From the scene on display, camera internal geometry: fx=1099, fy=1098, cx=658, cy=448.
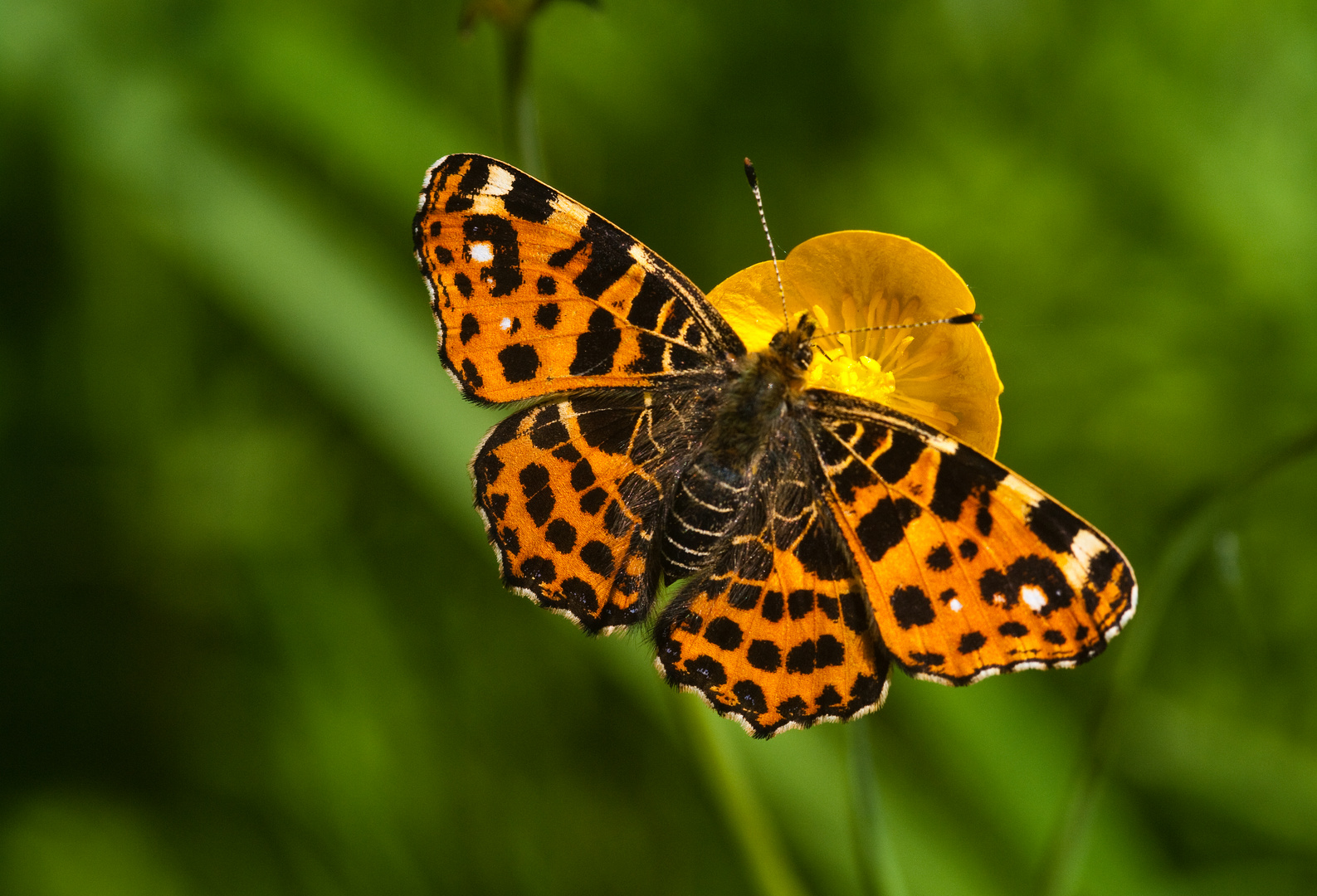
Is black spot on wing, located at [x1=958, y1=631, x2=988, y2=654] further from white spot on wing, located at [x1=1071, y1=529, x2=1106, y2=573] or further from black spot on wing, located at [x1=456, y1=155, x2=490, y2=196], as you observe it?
black spot on wing, located at [x1=456, y1=155, x2=490, y2=196]

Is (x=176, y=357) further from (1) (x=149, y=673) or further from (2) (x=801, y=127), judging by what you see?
(2) (x=801, y=127)

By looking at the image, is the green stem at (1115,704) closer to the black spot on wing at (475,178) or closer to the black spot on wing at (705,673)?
the black spot on wing at (705,673)

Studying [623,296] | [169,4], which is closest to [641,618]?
[623,296]

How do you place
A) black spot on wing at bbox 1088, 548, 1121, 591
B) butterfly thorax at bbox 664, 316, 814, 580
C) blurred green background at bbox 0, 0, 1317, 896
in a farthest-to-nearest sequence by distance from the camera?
blurred green background at bbox 0, 0, 1317, 896 < butterfly thorax at bbox 664, 316, 814, 580 < black spot on wing at bbox 1088, 548, 1121, 591

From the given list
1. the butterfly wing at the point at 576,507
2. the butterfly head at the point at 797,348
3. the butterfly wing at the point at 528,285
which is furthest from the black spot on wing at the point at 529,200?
the butterfly head at the point at 797,348

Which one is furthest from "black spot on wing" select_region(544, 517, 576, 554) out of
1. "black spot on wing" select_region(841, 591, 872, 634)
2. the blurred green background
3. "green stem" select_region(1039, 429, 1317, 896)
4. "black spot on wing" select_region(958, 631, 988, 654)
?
the blurred green background

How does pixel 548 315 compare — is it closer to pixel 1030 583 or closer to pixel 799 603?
pixel 799 603

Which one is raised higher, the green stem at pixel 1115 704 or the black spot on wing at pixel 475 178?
the black spot on wing at pixel 475 178
